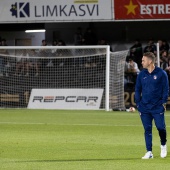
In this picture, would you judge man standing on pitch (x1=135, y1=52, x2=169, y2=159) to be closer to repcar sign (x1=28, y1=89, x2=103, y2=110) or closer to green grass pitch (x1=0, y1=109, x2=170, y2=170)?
green grass pitch (x1=0, y1=109, x2=170, y2=170)

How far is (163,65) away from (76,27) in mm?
7011

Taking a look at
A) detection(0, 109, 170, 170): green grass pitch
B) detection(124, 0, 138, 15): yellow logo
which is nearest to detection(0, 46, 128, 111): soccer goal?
detection(124, 0, 138, 15): yellow logo

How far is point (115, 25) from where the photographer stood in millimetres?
36312

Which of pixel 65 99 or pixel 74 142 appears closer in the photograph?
pixel 74 142

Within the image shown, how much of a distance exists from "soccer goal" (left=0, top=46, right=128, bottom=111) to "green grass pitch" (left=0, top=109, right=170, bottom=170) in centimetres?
275

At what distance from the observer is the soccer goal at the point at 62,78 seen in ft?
97.6

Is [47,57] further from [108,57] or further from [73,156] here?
[73,156]

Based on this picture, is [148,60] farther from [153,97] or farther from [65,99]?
[65,99]

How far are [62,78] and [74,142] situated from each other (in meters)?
14.0

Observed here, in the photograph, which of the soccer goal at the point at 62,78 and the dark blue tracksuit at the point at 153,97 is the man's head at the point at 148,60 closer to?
the dark blue tracksuit at the point at 153,97

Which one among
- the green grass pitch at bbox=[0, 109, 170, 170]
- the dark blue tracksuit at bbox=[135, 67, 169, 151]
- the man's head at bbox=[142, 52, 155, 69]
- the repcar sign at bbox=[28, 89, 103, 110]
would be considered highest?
the man's head at bbox=[142, 52, 155, 69]

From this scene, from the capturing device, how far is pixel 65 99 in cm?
3011

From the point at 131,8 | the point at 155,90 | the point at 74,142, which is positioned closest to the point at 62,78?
the point at 131,8

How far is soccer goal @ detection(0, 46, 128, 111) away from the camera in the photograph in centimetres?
2975
